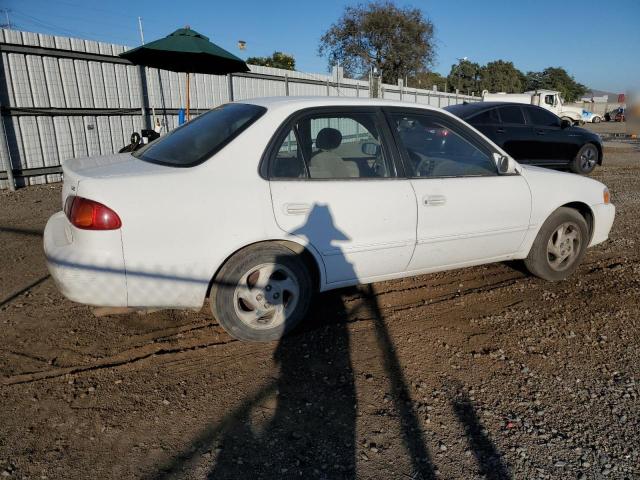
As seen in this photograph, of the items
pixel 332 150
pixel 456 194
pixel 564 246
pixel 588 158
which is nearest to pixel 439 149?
pixel 456 194

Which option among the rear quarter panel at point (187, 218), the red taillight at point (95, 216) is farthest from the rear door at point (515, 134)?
the red taillight at point (95, 216)

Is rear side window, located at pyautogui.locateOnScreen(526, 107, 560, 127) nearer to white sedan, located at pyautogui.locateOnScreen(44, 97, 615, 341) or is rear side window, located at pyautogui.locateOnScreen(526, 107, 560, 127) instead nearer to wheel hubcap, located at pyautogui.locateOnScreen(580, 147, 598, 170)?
wheel hubcap, located at pyautogui.locateOnScreen(580, 147, 598, 170)

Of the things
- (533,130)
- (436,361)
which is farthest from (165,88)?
(436,361)

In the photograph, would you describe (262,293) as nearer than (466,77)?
Yes

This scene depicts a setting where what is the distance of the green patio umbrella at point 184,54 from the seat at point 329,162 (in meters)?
5.06

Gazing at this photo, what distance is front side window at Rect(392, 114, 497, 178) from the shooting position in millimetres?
3480

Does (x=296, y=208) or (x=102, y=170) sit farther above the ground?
(x=102, y=170)

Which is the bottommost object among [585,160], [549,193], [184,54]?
[585,160]

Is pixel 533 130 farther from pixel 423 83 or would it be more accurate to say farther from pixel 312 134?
pixel 423 83

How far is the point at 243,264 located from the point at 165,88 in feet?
29.5

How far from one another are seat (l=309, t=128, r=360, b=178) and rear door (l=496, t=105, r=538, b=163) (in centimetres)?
720

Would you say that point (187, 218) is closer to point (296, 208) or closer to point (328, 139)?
point (296, 208)

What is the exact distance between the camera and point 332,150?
3.27 m

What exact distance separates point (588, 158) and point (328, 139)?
9859 millimetres
